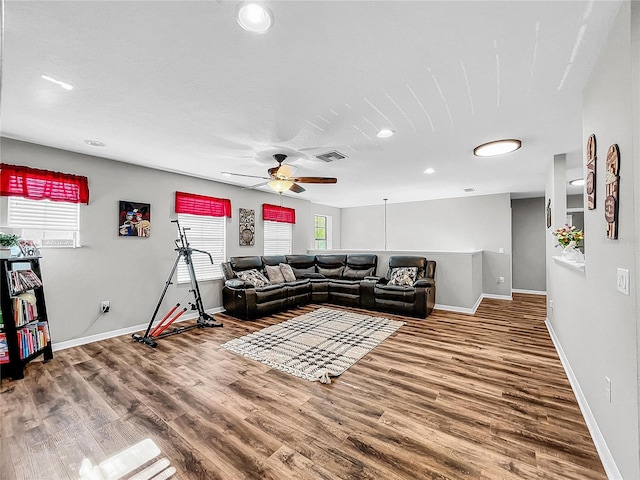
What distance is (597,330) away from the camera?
1858mm

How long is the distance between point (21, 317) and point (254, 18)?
3.64 metres

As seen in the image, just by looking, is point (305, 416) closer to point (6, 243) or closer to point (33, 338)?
point (33, 338)

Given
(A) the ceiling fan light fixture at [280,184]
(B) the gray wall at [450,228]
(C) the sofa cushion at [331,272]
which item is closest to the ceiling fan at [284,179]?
(A) the ceiling fan light fixture at [280,184]

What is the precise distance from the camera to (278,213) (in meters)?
6.59

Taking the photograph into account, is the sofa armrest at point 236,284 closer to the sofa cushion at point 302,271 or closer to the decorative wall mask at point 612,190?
the sofa cushion at point 302,271

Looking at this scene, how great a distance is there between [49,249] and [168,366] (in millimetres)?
2095

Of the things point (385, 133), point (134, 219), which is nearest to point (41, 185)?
point (134, 219)

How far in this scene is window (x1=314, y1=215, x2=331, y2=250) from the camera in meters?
8.62

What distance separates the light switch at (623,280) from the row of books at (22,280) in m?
4.78

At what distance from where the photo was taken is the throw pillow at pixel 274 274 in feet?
18.5

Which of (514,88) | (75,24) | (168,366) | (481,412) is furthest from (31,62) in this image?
(481,412)

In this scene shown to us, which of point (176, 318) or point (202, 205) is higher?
point (202, 205)

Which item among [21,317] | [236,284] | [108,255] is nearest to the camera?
[21,317]

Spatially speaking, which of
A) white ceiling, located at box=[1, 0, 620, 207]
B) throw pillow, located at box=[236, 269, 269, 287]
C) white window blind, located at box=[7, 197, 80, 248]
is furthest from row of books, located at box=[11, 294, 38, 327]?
throw pillow, located at box=[236, 269, 269, 287]
